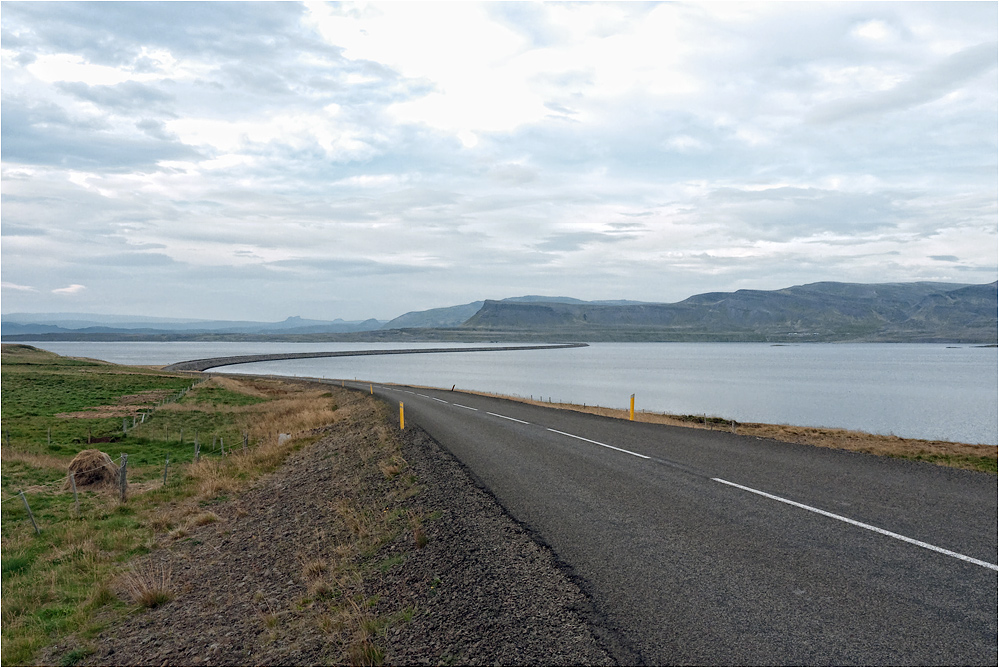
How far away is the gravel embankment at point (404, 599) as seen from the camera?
18.7 ft

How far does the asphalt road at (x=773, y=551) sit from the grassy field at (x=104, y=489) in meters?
7.87

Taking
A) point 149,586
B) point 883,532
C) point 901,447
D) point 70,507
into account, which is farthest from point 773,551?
point 70,507

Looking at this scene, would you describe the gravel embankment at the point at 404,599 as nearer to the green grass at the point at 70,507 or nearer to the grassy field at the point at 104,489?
the grassy field at the point at 104,489

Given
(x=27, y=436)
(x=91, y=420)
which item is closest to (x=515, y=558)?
(x=27, y=436)

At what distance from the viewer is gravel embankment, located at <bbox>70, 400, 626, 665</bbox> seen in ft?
18.7

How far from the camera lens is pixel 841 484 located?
1099 cm

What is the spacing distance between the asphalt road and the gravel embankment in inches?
18.0

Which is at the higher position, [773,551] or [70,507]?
[773,551]

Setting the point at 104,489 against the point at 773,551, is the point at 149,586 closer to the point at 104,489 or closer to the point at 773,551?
the point at 773,551

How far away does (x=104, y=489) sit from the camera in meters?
21.5

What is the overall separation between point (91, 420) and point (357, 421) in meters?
21.4

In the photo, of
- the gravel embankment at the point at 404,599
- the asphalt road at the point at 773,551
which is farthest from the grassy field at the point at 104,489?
the asphalt road at the point at 773,551

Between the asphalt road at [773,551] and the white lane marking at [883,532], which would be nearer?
the asphalt road at [773,551]

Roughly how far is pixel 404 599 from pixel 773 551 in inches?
178
